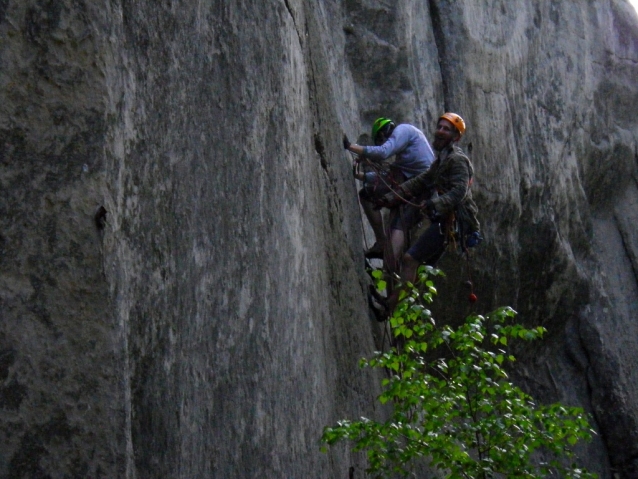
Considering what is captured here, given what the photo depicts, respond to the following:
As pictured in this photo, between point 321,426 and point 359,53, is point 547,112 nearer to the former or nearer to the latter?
point 359,53

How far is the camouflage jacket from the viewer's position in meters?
8.73

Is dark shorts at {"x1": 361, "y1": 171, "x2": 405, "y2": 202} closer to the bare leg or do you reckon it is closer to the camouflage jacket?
the camouflage jacket

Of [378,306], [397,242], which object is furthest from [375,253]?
[378,306]

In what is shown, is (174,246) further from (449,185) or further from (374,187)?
(374,187)

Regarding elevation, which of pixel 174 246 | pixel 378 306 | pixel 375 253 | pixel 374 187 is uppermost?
pixel 374 187

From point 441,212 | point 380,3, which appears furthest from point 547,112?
point 441,212

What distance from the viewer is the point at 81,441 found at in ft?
11.3

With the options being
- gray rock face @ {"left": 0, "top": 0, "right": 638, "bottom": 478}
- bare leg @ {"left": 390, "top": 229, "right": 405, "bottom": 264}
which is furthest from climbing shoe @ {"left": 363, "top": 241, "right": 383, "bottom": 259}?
gray rock face @ {"left": 0, "top": 0, "right": 638, "bottom": 478}

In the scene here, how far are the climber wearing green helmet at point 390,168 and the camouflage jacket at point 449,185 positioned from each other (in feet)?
0.81

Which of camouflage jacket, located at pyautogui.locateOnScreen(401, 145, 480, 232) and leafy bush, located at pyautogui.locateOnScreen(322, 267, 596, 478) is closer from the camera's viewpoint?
leafy bush, located at pyautogui.locateOnScreen(322, 267, 596, 478)

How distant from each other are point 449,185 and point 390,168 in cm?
85

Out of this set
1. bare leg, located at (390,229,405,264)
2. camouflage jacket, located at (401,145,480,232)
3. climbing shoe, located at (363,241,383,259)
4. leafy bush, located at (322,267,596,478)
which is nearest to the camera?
leafy bush, located at (322,267,596,478)

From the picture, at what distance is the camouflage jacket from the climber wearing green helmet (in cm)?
25

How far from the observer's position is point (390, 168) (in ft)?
31.4
